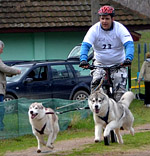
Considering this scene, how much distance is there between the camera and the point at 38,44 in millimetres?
22344

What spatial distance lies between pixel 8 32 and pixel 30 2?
1.98 m

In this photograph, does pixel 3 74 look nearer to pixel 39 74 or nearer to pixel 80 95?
pixel 39 74

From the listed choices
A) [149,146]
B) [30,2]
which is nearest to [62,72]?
[30,2]

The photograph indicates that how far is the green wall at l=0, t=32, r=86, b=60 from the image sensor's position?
73.3 ft

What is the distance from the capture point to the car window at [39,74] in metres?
16.5

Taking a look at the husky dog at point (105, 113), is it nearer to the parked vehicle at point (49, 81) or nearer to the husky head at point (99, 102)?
the husky head at point (99, 102)

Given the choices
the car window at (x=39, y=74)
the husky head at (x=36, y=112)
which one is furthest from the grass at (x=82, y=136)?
the car window at (x=39, y=74)

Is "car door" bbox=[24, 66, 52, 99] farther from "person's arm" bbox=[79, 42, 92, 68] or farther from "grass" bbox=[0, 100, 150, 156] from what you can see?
"person's arm" bbox=[79, 42, 92, 68]

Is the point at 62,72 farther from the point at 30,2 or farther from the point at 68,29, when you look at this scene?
the point at 30,2

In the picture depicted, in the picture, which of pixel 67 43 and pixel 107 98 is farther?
pixel 67 43

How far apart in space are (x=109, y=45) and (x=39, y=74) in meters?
8.51

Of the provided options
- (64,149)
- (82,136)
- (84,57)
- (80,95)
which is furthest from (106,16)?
(80,95)

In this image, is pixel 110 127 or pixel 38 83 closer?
pixel 110 127

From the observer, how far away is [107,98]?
8.05 metres
